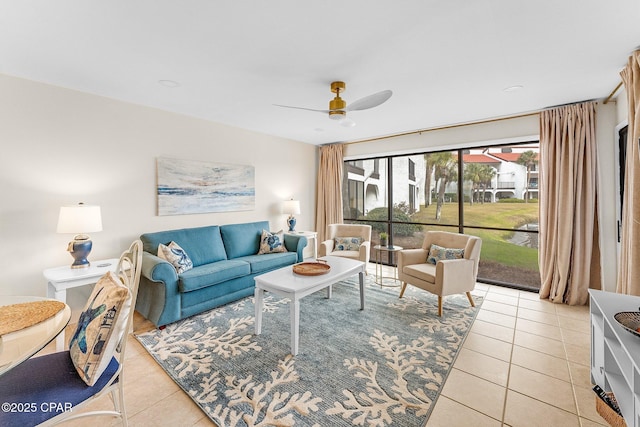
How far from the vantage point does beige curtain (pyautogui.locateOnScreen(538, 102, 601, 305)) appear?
3148 millimetres

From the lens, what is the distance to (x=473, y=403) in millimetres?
1736

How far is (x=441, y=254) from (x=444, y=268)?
19.2 inches

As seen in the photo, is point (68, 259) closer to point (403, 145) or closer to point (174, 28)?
point (174, 28)

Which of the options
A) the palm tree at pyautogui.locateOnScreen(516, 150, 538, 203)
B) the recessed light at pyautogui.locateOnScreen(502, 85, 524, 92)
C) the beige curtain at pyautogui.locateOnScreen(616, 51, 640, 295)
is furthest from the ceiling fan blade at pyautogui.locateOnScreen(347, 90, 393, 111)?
the palm tree at pyautogui.locateOnScreen(516, 150, 538, 203)

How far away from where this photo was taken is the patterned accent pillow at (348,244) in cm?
433

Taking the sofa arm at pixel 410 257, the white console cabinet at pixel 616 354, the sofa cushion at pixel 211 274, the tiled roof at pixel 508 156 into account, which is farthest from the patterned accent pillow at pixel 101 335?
the tiled roof at pixel 508 156

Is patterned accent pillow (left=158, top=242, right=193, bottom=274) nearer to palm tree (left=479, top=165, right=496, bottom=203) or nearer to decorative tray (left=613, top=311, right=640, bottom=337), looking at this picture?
decorative tray (left=613, top=311, right=640, bottom=337)

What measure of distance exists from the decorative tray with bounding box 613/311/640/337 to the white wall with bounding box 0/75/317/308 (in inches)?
164

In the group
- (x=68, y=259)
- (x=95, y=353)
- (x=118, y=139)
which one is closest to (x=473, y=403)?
→ (x=95, y=353)

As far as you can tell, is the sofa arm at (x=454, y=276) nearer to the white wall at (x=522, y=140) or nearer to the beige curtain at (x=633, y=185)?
the beige curtain at (x=633, y=185)

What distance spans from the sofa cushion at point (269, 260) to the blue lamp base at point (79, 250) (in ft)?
5.39

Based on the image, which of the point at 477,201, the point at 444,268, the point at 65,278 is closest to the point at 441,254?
the point at 444,268

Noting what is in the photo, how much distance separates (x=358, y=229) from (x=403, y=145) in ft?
5.46

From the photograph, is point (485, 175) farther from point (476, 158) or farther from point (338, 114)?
point (338, 114)
